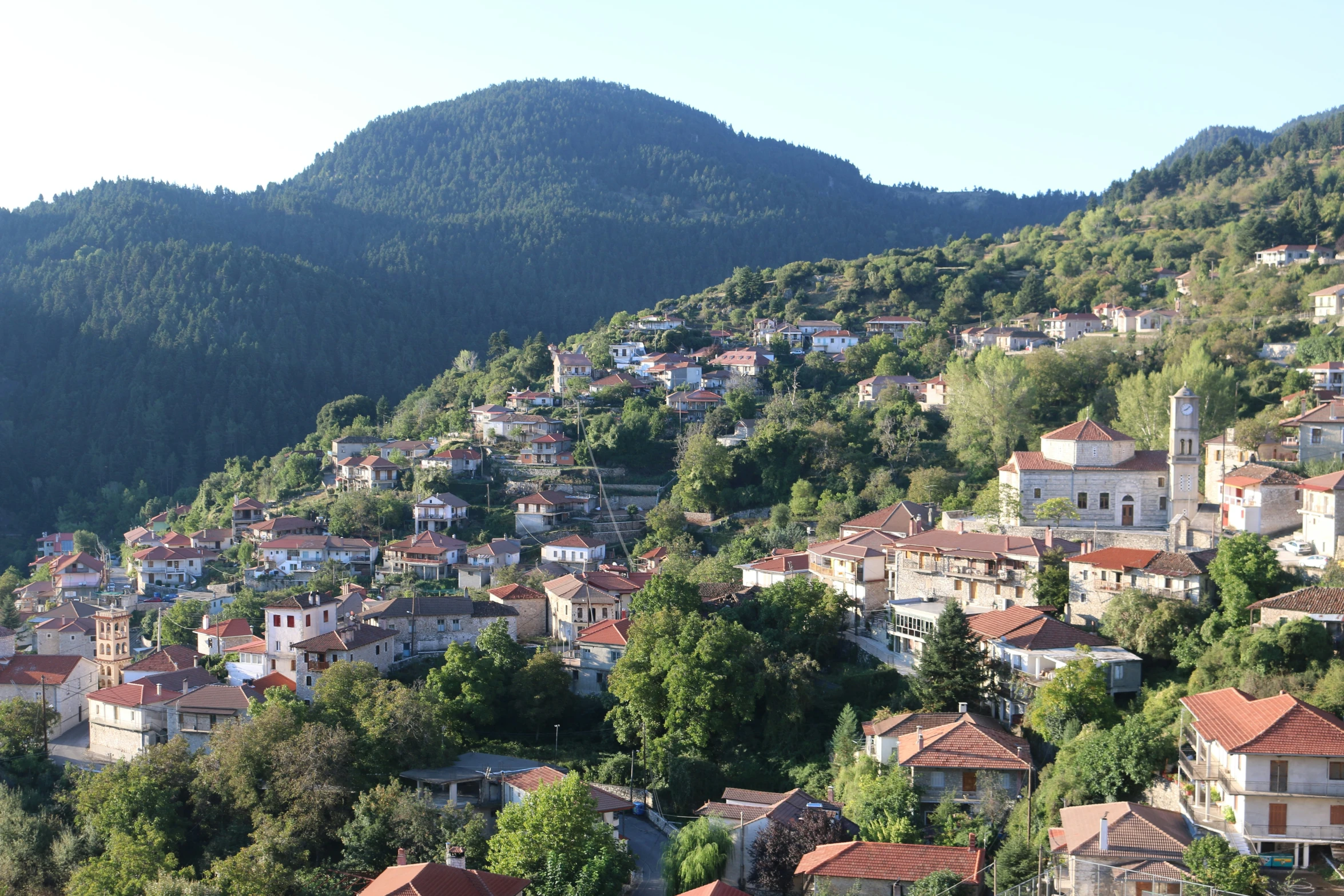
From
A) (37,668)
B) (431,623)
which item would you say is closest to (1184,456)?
(431,623)

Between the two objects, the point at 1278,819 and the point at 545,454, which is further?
the point at 545,454

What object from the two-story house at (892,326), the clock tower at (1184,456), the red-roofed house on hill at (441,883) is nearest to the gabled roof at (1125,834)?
the red-roofed house on hill at (441,883)

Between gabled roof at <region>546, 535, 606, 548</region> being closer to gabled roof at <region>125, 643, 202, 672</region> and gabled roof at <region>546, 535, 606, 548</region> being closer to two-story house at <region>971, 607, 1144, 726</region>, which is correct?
gabled roof at <region>125, 643, 202, 672</region>

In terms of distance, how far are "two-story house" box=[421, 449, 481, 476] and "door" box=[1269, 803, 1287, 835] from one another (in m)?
39.8

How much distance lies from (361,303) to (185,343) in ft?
56.4

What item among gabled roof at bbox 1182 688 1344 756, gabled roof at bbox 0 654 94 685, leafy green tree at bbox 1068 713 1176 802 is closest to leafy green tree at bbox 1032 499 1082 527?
leafy green tree at bbox 1068 713 1176 802

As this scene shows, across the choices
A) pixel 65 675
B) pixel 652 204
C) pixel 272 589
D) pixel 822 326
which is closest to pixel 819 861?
pixel 65 675

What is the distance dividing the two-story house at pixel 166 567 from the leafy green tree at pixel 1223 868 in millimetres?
43264

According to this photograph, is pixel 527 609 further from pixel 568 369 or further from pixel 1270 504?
pixel 568 369

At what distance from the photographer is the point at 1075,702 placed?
23.9m

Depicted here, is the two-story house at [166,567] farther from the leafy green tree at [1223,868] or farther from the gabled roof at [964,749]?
the leafy green tree at [1223,868]

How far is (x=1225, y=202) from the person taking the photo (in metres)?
77.9

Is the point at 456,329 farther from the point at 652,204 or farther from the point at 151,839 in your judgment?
the point at 151,839

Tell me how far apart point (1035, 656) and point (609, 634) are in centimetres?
1213
